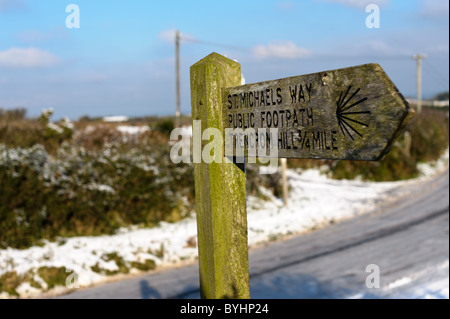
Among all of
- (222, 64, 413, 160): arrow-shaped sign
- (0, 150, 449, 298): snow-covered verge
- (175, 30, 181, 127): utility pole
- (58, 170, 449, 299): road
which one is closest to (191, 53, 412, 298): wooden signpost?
(222, 64, 413, 160): arrow-shaped sign

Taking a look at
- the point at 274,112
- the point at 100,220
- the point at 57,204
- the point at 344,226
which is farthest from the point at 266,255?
the point at 274,112

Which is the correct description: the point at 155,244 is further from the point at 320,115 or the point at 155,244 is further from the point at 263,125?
the point at 320,115

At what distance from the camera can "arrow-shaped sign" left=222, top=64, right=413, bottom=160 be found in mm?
1559

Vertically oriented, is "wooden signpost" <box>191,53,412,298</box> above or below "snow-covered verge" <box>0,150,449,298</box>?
above

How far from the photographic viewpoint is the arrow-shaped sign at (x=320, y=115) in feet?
5.11

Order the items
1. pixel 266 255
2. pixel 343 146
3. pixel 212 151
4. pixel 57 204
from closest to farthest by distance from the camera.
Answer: pixel 343 146 < pixel 212 151 < pixel 266 255 < pixel 57 204

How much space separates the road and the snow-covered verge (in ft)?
1.23

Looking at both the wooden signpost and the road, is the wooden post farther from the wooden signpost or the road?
the road

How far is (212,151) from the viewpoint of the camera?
92.3 inches

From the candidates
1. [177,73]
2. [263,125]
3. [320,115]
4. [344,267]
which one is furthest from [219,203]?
[177,73]
